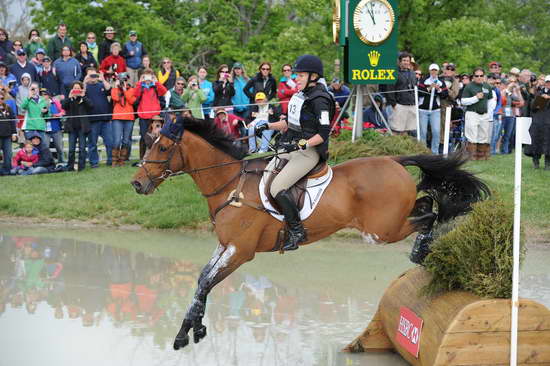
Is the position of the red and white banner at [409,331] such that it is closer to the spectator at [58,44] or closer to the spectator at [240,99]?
the spectator at [240,99]

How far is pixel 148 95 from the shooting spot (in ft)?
57.1

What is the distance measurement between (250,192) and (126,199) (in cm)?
774

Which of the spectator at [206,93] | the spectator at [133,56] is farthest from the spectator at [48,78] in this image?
the spectator at [206,93]

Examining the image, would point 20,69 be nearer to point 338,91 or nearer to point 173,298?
point 338,91

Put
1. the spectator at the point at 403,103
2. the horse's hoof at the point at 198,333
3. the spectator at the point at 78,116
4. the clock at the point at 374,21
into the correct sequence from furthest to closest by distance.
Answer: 1. the spectator at the point at 78,116
2. the spectator at the point at 403,103
3. the clock at the point at 374,21
4. the horse's hoof at the point at 198,333

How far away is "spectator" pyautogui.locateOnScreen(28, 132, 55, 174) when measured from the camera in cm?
1741

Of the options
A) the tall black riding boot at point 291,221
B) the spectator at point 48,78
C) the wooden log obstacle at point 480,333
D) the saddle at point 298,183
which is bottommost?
the wooden log obstacle at point 480,333

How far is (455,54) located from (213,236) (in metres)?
16.8

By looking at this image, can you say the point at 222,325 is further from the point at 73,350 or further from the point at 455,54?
the point at 455,54

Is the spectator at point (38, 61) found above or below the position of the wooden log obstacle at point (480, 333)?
above

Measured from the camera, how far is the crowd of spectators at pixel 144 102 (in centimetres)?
1684

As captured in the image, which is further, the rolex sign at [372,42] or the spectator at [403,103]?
the spectator at [403,103]

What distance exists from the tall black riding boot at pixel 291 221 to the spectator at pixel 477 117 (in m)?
10.6

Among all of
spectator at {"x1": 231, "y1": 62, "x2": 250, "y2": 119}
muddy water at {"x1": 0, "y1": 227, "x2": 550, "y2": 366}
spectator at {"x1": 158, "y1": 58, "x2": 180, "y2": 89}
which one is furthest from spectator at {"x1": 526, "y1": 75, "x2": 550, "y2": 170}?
spectator at {"x1": 158, "y1": 58, "x2": 180, "y2": 89}
